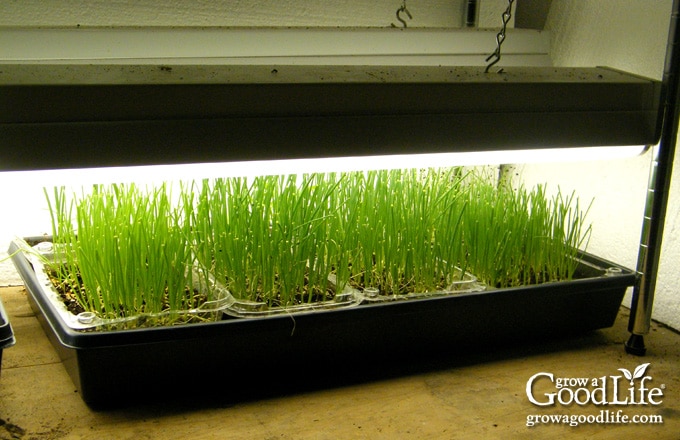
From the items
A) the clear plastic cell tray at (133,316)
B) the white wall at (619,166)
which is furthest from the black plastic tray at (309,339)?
the white wall at (619,166)

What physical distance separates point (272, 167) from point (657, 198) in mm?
609

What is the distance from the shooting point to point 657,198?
3.41ft

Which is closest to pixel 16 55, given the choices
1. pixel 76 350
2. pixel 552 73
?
pixel 76 350

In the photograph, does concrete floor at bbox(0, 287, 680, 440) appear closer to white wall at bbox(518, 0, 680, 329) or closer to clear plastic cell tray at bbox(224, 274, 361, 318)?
clear plastic cell tray at bbox(224, 274, 361, 318)

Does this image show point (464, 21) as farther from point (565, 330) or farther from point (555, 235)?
point (565, 330)

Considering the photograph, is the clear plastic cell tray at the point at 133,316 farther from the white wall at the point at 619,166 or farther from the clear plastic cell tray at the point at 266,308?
the white wall at the point at 619,166

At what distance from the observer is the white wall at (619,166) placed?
4.05ft

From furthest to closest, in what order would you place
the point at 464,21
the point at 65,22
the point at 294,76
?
the point at 464,21 < the point at 65,22 < the point at 294,76

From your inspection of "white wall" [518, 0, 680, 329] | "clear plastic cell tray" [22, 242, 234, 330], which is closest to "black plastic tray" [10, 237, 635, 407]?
"clear plastic cell tray" [22, 242, 234, 330]

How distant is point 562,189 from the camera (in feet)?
4.95

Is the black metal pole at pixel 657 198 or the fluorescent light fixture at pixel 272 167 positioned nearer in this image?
the fluorescent light fixture at pixel 272 167

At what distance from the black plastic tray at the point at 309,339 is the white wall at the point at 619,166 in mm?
185

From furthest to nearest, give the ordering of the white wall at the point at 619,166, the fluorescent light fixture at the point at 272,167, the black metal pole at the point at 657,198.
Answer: the white wall at the point at 619,166 < the black metal pole at the point at 657,198 < the fluorescent light fixture at the point at 272,167

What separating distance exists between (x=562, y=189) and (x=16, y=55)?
1.09m
